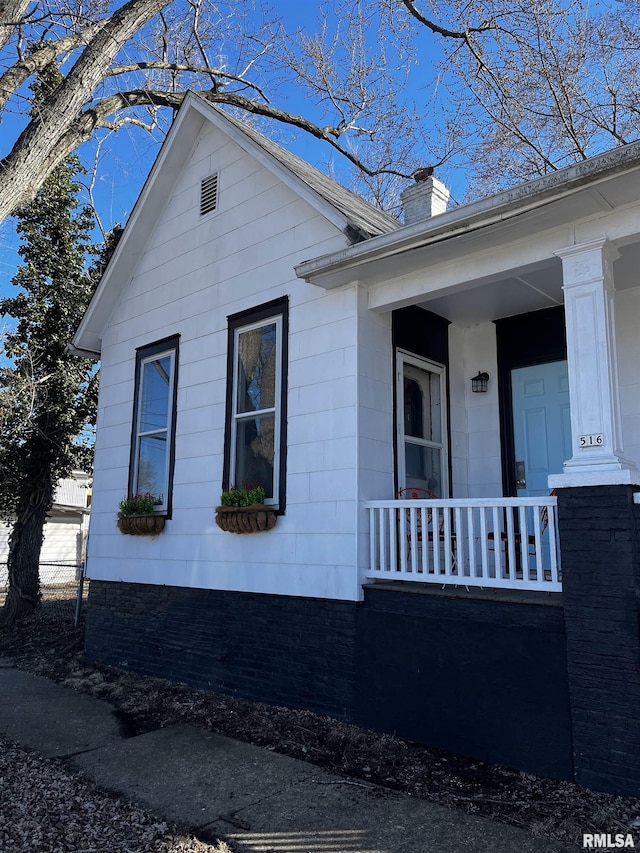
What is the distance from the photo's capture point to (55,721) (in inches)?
221

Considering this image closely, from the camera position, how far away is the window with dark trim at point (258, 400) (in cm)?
632

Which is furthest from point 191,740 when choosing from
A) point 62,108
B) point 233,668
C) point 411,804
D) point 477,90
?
point 477,90

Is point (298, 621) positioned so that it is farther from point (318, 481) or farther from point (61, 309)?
point (61, 309)

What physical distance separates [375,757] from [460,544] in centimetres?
162

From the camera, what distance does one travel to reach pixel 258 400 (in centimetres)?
664

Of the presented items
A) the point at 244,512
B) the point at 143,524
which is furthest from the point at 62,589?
the point at 244,512

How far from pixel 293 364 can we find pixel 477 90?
7.53 m

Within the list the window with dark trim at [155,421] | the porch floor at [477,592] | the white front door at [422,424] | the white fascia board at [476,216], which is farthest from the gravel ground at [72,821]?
the white fascia board at [476,216]

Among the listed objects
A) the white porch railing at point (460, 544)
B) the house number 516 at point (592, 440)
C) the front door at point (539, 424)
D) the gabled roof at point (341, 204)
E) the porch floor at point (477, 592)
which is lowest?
the porch floor at point (477, 592)

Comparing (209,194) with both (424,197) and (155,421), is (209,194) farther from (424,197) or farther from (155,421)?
(155,421)

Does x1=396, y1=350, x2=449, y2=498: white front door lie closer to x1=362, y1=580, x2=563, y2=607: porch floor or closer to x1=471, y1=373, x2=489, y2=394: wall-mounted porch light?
x1=471, y1=373, x2=489, y2=394: wall-mounted porch light

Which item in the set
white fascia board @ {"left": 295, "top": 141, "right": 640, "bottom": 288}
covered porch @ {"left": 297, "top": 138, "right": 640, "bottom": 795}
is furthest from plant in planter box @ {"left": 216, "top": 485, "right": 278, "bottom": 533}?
white fascia board @ {"left": 295, "top": 141, "right": 640, "bottom": 288}

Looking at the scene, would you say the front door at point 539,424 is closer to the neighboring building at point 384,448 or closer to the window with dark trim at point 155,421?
the neighboring building at point 384,448

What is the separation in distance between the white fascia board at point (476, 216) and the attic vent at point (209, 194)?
249 centimetres
